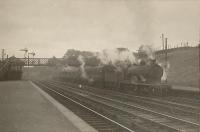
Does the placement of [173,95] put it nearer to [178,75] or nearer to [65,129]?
[65,129]

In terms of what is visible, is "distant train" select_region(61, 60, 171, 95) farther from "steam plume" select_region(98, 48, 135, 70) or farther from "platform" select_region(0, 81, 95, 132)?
"platform" select_region(0, 81, 95, 132)

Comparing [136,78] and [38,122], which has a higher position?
[136,78]

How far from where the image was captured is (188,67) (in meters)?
52.0

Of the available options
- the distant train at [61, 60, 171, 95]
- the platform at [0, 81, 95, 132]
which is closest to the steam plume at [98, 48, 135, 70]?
the distant train at [61, 60, 171, 95]

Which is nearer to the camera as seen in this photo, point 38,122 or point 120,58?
point 38,122

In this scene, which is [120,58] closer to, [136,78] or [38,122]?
[136,78]

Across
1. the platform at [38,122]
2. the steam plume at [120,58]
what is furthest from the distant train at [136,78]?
the platform at [38,122]

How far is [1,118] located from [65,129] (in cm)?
383

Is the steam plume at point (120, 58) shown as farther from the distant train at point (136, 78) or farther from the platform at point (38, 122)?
the platform at point (38, 122)

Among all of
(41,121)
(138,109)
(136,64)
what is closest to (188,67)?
(136,64)

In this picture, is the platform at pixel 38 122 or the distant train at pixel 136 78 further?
the distant train at pixel 136 78

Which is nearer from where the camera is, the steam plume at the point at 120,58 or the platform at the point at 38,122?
the platform at the point at 38,122

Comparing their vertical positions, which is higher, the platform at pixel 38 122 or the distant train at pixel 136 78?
the distant train at pixel 136 78

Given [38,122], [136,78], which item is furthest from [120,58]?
[38,122]
